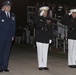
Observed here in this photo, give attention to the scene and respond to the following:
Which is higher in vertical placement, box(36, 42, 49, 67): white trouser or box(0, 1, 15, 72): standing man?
box(0, 1, 15, 72): standing man

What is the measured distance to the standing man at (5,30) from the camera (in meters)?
10.3

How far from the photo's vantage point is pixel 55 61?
→ 13242 mm

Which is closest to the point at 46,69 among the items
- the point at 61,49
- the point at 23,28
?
the point at 61,49

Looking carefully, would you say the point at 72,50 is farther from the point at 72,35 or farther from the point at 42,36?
the point at 42,36

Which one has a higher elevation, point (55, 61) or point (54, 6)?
point (54, 6)

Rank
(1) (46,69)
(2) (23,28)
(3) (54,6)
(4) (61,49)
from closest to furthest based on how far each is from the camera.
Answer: (1) (46,69) < (4) (61,49) < (3) (54,6) < (2) (23,28)

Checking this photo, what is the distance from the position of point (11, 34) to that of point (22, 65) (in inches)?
74.7

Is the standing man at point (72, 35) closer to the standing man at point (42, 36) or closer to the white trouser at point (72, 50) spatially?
the white trouser at point (72, 50)

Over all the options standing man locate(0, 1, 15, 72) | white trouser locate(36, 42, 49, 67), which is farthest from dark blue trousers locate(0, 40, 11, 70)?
white trouser locate(36, 42, 49, 67)

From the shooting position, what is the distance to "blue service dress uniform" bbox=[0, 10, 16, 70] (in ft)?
33.8

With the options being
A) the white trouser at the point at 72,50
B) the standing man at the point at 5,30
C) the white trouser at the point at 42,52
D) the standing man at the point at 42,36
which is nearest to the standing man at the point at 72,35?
the white trouser at the point at 72,50

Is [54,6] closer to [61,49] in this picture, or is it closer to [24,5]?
[61,49]

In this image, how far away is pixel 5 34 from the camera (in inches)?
405

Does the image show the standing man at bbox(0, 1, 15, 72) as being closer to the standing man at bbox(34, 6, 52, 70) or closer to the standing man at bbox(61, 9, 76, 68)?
the standing man at bbox(34, 6, 52, 70)
